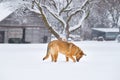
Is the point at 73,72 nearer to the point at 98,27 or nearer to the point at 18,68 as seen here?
the point at 18,68

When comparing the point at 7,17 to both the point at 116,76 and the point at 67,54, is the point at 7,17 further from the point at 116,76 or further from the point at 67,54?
the point at 116,76

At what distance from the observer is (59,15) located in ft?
97.9

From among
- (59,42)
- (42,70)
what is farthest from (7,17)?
(42,70)

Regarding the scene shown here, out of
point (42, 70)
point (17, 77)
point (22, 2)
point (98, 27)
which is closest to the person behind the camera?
point (17, 77)

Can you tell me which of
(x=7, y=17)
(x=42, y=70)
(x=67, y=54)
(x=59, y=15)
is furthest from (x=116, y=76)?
(x=7, y=17)

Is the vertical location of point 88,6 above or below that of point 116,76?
above

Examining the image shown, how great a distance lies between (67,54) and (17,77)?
12.5 feet

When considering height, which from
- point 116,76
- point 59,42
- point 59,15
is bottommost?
point 116,76

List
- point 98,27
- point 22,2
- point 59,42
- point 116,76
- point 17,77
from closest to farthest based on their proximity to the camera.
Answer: point 17,77, point 116,76, point 59,42, point 22,2, point 98,27

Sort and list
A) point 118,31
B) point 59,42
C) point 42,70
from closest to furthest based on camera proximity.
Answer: point 42,70 → point 59,42 → point 118,31

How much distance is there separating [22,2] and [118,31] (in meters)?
38.1

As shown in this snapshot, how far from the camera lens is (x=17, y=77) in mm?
7043

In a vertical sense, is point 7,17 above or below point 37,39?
above

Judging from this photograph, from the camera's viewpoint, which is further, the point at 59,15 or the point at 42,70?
the point at 59,15
